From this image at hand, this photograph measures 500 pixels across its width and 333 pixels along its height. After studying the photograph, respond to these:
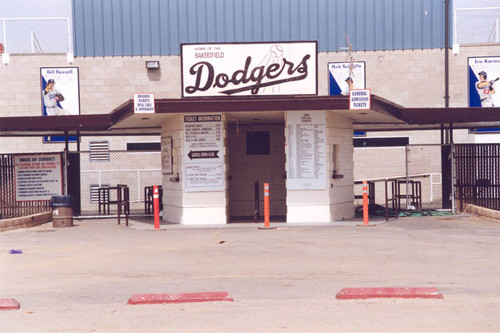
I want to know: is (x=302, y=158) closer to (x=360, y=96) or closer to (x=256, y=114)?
(x=256, y=114)

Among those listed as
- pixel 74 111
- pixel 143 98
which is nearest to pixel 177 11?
pixel 74 111

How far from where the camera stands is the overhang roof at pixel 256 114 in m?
17.3

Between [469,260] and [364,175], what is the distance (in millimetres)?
17522

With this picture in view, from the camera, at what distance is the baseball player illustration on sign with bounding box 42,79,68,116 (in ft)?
92.2

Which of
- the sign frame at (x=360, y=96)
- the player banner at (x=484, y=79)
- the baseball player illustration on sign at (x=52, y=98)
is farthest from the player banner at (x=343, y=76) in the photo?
the baseball player illustration on sign at (x=52, y=98)

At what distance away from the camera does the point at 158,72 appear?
28281 mm

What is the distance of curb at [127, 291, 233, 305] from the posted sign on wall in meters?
9.63

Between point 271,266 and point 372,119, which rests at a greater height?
point 372,119

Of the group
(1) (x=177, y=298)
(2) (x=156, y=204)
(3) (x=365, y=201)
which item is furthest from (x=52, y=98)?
(1) (x=177, y=298)

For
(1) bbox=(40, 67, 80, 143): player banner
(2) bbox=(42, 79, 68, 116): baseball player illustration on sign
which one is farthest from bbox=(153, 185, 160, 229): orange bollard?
(2) bbox=(42, 79, 68, 116): baseball player illustration on sign

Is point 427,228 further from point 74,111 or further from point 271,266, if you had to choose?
point 74,111

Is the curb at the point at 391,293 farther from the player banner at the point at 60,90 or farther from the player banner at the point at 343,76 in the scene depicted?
the player banner at the point at 60,90

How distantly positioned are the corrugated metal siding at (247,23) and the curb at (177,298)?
21.0 meters

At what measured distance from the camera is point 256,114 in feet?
60.6
